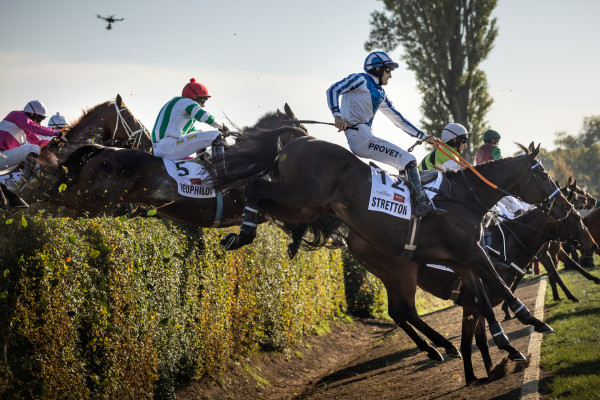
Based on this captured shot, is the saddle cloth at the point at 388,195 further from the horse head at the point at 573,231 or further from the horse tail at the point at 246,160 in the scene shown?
the horse head at the point at 573,231

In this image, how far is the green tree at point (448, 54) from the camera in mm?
24859

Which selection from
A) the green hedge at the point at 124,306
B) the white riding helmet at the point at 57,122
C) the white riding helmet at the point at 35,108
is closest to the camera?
the green hedge at the point at 124,306

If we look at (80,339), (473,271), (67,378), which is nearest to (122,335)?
(80,339)

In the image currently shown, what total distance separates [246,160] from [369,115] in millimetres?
1415

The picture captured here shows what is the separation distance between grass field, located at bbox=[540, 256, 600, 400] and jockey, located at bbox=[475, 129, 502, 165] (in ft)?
9.16

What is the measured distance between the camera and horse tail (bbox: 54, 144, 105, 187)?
7317 millimetres

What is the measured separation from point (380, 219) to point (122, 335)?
2.68 m

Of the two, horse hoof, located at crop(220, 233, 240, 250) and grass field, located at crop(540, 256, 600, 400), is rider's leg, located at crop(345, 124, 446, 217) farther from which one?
grass field, located at crop(540, 256, 600, 400)

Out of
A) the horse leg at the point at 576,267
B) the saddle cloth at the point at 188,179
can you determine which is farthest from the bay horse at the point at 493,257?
the horse leg at the point at 576,267

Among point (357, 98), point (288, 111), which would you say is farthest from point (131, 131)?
point (357, 98)

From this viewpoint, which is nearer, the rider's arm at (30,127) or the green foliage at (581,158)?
the rider's arm at (30,127)

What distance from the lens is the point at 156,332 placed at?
661 centimetres

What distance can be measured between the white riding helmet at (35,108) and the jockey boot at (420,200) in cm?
592

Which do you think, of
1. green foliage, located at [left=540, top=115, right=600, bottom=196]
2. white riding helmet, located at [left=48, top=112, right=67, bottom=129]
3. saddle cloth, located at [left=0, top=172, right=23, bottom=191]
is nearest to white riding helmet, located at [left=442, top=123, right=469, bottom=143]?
saddle cloth, located at [left=0, top=172, right=23, bottom=191]
